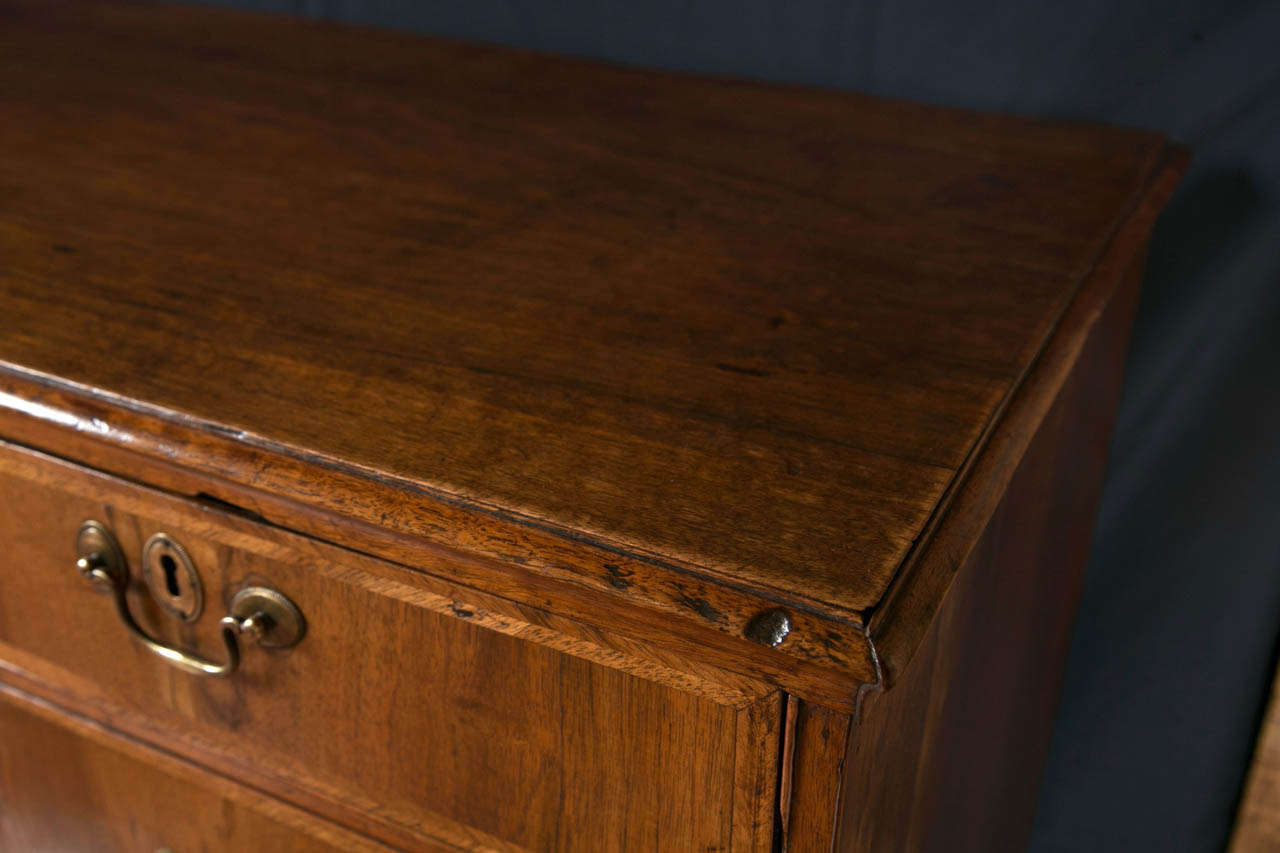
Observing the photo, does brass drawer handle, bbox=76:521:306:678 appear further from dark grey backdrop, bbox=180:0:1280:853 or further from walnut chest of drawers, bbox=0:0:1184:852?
dark grey backdrop, bbox=180:0:1280:853

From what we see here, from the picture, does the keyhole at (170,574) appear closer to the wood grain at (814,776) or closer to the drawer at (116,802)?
the drawer at (116,802)

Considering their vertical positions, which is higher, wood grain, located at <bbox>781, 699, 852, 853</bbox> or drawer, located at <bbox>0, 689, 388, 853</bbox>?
wood grain, located at <bbox>781, 699, 852, 853</bbox>

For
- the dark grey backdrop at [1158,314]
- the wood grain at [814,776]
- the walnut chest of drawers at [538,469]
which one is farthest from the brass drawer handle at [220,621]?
the dark grey backdrop at [1158,314]

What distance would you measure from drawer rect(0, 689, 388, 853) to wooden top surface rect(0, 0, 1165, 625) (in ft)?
0.69

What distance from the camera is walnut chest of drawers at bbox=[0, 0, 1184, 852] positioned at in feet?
1.29

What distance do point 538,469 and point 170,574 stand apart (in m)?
0.19

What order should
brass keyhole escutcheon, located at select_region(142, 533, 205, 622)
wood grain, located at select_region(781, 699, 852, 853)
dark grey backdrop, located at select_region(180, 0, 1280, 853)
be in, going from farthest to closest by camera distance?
1. dark grey backdrop, located at select_region(180, 0, 1280, 853)
2. brass keyhole escutcheon, located at select_region(142, 533, 205, 622)
3. wood grain, located at select_region(781, 699, 852, 853)

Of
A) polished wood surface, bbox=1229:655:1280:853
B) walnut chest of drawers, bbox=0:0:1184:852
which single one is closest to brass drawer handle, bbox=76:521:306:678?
walnut chest of drawers, bbox=0:0:1184:852

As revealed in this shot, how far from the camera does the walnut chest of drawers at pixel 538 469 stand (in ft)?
1.29

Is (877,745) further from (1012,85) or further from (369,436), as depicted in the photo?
(1012,85)

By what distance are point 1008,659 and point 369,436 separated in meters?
0.38

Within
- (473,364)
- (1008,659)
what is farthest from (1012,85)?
(473,364)

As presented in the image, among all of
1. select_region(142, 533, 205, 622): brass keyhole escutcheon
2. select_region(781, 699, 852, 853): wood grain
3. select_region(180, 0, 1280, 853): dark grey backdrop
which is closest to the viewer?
select_region(781, 699, 852, 853): wood grain

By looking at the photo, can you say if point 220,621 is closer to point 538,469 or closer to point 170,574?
point 170,574
